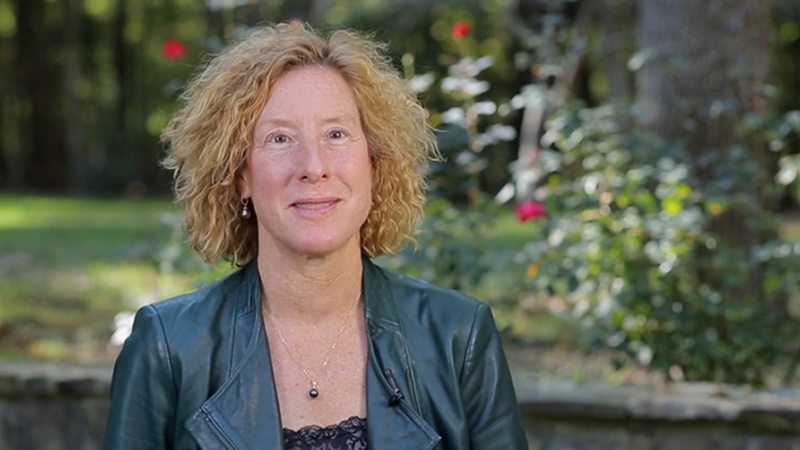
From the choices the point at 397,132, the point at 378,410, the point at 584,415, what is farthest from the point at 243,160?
the point at 584,415

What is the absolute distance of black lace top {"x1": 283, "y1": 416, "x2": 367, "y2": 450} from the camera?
2.47 metres

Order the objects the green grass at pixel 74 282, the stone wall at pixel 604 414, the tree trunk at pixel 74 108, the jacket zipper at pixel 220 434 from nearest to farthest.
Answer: the jacket zipper at pixel 220 434, the stone wall at pixel 604 414, the green grass at pixel 74 282, the tree trunk at pixel 74 108

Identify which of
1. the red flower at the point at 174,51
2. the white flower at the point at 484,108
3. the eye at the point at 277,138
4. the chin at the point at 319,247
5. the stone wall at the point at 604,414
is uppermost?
the red flower at the point at 174,51

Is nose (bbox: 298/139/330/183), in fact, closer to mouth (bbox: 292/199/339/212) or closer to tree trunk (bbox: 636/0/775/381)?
mouth (bbox: 292/199/339/212)

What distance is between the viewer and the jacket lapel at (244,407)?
95.6 inches

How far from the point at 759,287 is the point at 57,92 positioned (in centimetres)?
2199

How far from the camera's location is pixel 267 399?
2465 mm

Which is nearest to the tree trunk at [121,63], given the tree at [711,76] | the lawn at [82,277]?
the lawn at [82,277]

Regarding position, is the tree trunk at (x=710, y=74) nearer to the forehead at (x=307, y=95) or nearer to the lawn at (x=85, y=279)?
the lawn at (x=85, y=279)

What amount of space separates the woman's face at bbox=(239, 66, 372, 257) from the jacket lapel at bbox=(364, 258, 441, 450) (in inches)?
6.9

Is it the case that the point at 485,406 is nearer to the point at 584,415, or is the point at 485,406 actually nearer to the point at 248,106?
the point at 248,106

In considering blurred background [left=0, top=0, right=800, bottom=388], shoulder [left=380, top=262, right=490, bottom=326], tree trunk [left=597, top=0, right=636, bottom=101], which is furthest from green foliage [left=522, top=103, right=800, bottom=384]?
tree trunk [left=597, top=0, right=636, bottom=101]

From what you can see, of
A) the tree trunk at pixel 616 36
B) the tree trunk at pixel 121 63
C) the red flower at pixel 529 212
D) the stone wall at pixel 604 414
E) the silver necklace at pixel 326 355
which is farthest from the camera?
the tree trunk at pixel 121 63

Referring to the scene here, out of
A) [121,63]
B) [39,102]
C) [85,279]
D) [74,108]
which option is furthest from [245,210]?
[121,63]
